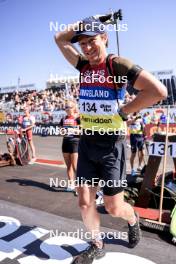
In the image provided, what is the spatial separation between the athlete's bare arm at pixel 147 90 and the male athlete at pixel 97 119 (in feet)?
0.05

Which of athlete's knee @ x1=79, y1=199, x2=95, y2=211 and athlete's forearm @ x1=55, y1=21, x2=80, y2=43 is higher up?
athlete's forearm @ x1=55, y1=21, x2=80, y2=43

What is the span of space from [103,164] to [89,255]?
0.94 m

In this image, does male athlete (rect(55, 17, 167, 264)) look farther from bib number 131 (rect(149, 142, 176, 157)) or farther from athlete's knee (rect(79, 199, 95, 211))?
bib number 131 (rect(149, 142, 176, 157))

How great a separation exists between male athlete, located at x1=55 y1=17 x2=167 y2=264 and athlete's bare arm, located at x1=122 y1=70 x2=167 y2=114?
1 cm

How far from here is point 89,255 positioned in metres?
3.23

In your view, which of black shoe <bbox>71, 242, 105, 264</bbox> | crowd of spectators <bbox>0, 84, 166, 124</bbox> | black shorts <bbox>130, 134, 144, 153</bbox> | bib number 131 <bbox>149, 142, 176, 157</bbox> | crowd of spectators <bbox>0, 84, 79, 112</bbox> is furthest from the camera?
crowd of spectators <bbox>0, 84, 79, 112</bbox>

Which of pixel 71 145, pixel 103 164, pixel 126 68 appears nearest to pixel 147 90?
pixel 126 68

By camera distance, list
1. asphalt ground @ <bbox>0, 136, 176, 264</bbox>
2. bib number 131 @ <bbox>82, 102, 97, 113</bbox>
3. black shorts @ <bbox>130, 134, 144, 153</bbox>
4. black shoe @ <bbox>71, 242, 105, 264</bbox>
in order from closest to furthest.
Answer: bib number 131 @ <bbox>82, 102, 97, 113</bbox> → black shoe @ <bbox>71, 242, 105, 264</bbox> → asphalt ground @ <bbox>0, 136, 176, 264</bbox> → black shorts @ <bbox>130, 134, 144, 153</bbox>

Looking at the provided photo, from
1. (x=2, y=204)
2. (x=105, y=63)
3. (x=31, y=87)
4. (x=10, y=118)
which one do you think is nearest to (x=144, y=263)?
(x=105, y=63)

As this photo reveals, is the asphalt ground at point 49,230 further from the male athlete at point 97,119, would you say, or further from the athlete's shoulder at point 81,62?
the athlete's shoulder at point 81,62

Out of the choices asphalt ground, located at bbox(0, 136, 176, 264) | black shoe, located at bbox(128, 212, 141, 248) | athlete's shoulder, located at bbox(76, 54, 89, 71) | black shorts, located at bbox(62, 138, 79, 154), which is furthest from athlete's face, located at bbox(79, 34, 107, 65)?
black shorts, located at bbox(62, 138, 79, 154)

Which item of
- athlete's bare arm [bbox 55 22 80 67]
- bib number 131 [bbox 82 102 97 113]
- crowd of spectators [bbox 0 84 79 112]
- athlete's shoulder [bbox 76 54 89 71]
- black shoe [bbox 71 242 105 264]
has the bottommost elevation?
black shoe [bbox 71 242 105 264]

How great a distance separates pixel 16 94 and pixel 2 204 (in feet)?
79.6

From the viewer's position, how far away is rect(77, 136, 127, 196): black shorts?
3.11m
